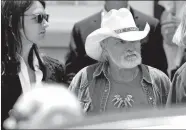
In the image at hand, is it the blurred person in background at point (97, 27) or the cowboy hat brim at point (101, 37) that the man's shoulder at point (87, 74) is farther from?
the blurred person in background at point (97, 27)

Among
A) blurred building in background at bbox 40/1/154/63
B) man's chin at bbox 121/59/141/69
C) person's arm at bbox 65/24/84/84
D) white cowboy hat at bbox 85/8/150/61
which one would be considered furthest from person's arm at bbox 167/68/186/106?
blurred building in background at bbox 40/1/154/63

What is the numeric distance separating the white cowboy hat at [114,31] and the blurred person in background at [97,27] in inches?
23.6

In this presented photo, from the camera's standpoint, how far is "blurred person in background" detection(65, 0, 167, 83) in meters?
4.54

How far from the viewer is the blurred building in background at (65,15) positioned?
6301mm

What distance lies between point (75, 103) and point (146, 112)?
270 millimetres

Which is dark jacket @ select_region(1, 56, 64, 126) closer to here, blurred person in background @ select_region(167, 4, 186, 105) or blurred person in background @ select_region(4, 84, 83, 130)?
blurred person in background @ select_region(167, 4, 186, 105)

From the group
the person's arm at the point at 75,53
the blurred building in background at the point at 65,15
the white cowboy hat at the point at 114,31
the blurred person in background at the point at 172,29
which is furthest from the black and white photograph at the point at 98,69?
the blurred building in background at the point at 65,15

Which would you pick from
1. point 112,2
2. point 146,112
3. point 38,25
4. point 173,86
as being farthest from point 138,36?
point 146,112

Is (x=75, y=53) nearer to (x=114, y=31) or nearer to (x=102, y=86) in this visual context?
(x=114, y=31)

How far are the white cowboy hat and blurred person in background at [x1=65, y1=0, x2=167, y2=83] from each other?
599 millimetres

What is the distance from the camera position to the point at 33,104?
1.95 m

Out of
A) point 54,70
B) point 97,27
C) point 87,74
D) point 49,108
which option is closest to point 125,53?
point 87,74

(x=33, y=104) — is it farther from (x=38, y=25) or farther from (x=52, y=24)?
(x=52, y=24)

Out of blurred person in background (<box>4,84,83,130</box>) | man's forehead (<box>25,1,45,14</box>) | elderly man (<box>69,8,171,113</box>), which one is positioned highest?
blurred person in background (<box>4,84,83,130</box>)
